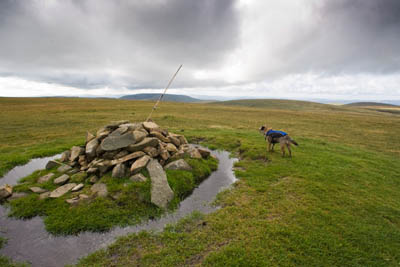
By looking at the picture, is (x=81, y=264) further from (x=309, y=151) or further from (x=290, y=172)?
(x=309, y=151)

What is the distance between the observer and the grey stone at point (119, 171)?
9.44 metres

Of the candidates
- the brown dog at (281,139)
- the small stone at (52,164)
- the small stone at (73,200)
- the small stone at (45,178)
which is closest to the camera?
the small stone at (73,200)

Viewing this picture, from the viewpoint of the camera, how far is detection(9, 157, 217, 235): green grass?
6762 mm

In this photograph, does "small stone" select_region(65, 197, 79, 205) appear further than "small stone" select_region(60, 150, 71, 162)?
No

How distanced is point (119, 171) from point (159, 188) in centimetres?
269

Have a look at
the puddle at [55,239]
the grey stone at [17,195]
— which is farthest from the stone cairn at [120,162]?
the puddle at [55,239]

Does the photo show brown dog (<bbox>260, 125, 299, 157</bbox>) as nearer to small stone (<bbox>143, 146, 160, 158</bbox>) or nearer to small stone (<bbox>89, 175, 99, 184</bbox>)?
small stone (<bbox>143, 146, 160, 158</bbox>)

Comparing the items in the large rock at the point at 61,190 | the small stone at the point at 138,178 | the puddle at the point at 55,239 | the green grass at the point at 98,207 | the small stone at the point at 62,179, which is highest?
the small stone at the point at 138,178

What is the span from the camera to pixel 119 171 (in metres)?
9.52

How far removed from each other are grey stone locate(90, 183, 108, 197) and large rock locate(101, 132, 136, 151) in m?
2.40

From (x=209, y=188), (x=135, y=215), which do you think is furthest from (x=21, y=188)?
(x=209, y=188)

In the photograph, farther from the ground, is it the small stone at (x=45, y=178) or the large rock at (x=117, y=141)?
the large rock at (x=117, y=141)

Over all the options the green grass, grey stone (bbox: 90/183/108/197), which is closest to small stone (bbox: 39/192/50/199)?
the green grass

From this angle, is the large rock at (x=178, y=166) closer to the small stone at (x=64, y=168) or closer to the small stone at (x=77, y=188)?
the small stone at (x=77, y=188)
